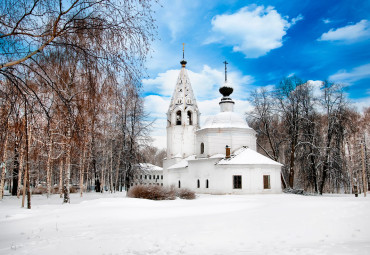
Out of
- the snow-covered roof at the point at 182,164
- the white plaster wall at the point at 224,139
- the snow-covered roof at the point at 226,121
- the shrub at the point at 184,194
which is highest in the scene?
the snow-covered roof at the point at 226,121

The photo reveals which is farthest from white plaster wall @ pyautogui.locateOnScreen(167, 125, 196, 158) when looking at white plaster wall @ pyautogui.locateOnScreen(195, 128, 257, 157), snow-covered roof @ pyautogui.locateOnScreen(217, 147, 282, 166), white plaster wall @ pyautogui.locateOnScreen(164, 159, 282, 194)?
snow-covered roof @ pyautogui.locateOnScreen(217, 147, 282, 166)

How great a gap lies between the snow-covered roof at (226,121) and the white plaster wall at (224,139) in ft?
1.84

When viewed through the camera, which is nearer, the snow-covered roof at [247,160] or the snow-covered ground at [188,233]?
the snow-covered ground at [188,233]

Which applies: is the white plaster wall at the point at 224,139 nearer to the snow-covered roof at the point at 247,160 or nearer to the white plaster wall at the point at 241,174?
the white plaster wall at the point at 241,174

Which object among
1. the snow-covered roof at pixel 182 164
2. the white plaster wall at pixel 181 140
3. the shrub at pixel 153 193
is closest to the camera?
the shrub at pixel 153 193

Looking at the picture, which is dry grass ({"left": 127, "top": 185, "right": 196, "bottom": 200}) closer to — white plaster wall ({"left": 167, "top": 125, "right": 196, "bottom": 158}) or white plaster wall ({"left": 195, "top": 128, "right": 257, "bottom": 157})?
white plaster wall ({"left": 195, "top": 128, "right": 257, "bottom": 157})

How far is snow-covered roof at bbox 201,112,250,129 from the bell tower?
4.62 metres

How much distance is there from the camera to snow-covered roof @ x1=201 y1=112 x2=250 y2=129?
3284 cm

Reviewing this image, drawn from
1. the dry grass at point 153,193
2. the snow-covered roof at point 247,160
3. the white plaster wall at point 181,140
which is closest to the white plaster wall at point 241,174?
the snow-covered roof at point 247,160

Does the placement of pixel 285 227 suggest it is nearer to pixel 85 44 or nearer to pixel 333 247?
pixel 333 247

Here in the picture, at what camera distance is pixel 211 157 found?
31.1 metres

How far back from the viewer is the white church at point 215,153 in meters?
28.3

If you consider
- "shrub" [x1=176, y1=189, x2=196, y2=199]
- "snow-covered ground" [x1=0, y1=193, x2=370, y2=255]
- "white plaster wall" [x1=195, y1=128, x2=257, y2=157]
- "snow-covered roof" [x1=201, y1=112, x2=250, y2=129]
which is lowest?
"shrub" [x1=176, y1=189, x2=196, y2=199]

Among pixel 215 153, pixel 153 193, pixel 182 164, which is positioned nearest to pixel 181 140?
pixel 182 164
